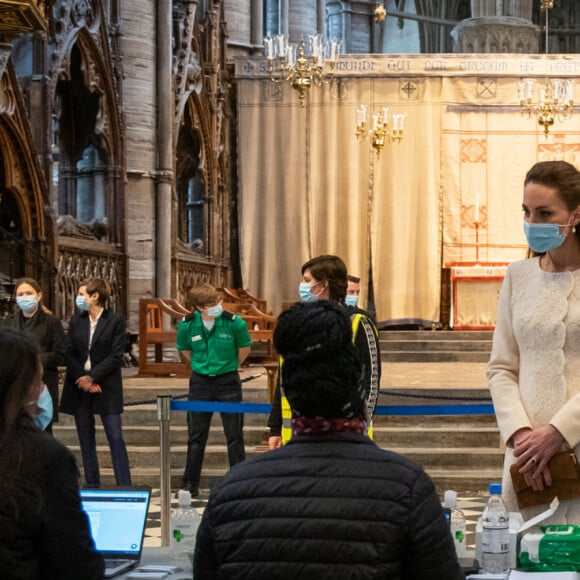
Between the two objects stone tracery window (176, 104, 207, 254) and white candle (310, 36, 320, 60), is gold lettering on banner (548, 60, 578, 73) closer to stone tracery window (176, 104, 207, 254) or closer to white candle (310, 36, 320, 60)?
white candle (310, 36, 320, 60)

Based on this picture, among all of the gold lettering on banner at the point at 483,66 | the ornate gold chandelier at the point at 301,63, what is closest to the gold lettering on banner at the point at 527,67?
the gold lettering on banner at the point at 483,66

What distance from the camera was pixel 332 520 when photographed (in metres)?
1.90

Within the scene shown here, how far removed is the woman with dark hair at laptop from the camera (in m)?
2.32

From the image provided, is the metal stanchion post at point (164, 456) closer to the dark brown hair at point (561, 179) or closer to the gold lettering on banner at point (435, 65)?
the dark brown hair at point (561, 179)

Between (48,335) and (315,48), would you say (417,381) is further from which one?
(315,48)

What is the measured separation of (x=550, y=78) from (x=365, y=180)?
10.1ft

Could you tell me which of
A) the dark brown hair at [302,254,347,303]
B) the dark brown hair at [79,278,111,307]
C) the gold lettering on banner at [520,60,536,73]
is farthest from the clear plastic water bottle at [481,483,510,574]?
the gold lettering on banner at [520,60,536,73]

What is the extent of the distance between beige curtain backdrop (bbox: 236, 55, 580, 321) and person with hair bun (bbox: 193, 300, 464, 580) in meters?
16.1

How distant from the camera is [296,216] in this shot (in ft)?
60.2

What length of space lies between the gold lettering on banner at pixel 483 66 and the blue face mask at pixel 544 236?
1521 centimetres

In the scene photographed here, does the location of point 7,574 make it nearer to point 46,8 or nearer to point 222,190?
point 46,8

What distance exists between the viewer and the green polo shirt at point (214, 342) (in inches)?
316

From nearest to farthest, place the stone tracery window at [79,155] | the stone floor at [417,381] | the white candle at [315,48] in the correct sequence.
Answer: the stone floor at [417,381], the stone tracery window at [79,155], the white candle at [315,48]

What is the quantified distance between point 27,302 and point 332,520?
20.0 ft
